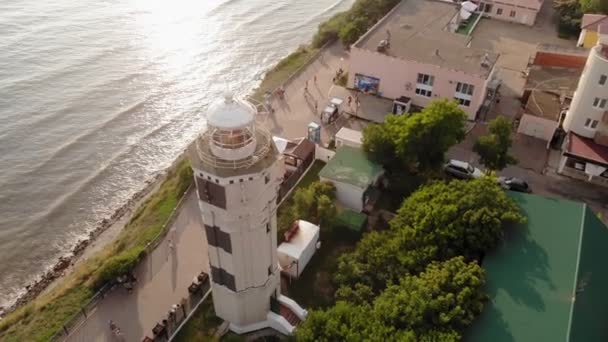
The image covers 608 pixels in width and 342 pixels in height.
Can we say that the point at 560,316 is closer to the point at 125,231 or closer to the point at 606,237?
the point at 606,237

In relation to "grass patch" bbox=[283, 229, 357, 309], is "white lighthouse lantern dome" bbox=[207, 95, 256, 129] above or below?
above

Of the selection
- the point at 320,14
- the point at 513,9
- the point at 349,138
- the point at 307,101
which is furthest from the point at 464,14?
the point at 349,138

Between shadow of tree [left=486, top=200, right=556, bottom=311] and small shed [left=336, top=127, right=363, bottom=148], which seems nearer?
shadow of tree [left=486, top=200, right=556, bottom=311]

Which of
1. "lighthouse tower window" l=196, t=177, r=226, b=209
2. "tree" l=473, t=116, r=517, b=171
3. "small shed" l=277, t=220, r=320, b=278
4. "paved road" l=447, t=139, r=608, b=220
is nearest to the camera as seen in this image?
"lighthouse tower window" l=196, t=177, r=226, b=209

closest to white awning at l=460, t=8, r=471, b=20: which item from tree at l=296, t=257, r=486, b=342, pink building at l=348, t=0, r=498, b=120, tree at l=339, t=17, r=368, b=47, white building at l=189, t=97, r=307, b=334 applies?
pink building at l=348, t=0, r=498, b=120

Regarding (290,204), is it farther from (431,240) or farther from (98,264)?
(98,264)

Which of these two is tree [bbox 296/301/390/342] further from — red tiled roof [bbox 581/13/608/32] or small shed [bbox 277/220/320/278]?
red tiled roof [bbox 581/13/608/32]

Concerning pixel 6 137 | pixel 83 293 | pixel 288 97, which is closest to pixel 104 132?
pixel 6 137
